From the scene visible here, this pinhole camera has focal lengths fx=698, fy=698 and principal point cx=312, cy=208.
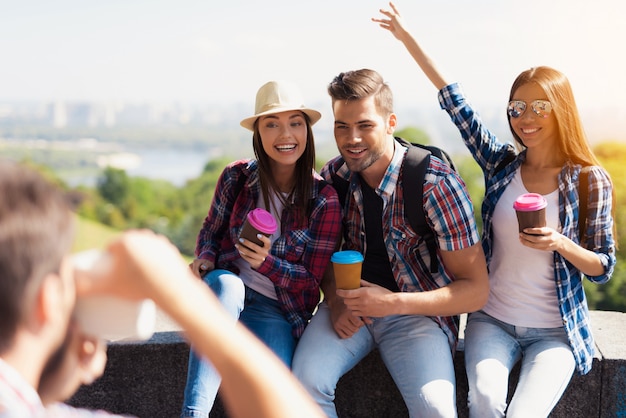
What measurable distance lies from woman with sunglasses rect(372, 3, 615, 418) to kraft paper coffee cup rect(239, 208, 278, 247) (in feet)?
3.37

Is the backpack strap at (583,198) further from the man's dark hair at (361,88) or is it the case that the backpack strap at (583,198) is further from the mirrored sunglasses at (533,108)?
the man's dark hair at (361,88)

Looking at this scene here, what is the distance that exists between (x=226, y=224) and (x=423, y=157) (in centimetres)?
106

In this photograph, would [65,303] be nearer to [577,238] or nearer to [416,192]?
[416,192]

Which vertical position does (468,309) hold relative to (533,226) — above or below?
below

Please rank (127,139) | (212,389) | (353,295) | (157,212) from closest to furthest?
1. (212,389)
2. (353,295)
3. (157,212)
4. (127,139)

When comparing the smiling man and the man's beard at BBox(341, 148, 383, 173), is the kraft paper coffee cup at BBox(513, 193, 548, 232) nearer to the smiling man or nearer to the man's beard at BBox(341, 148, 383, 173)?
the smiling man

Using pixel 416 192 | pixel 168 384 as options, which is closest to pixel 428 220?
pixel 416 192

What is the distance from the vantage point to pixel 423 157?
10.4 ft

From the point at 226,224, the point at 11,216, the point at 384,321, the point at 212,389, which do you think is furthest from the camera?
the point at 226,224

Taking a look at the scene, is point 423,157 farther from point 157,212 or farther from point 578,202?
point 157,212

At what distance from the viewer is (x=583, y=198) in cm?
306

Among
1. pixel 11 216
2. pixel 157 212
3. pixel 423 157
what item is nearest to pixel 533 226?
pixel 423 157

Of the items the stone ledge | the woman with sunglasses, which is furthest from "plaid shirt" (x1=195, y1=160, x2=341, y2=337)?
the woman with sunglasses

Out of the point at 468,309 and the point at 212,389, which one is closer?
the point at 212,389
